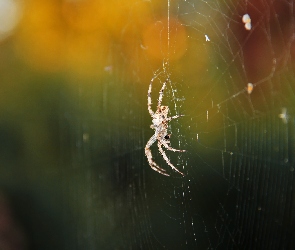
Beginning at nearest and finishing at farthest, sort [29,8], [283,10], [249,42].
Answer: [283,10] → [249,42] → [29,8]

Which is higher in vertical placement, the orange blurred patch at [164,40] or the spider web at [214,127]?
the orange blurred patch at [164,40]

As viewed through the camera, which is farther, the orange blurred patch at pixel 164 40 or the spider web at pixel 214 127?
the orange blurred patch at pixel 164 40

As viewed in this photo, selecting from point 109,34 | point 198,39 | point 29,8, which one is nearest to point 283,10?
point 198,39

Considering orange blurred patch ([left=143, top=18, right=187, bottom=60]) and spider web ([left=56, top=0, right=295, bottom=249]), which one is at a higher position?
orange blurred patch ([left=143, top=18, right=187, bottom=60])

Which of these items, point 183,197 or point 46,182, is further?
point 46,182

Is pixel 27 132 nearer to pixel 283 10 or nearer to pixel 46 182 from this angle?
pixel 46 182

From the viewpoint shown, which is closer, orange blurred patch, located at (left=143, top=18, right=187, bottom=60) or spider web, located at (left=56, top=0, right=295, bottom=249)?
spider web, located at (left=56, top=0, right=295, bottom=249)
